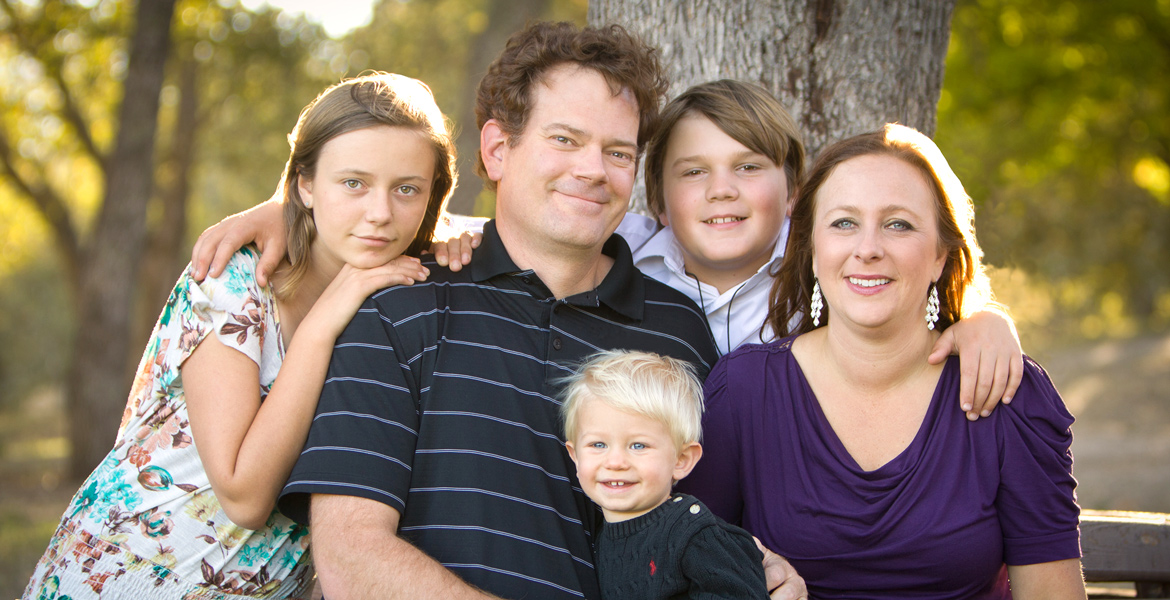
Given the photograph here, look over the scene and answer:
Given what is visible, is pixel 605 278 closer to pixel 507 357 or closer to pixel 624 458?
pixel 507 357

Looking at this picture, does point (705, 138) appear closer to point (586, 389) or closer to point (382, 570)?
point (586, 389)

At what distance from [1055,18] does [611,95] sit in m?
13.7

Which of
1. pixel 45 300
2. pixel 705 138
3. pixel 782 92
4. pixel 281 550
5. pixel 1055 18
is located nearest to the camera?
pixel 281 550

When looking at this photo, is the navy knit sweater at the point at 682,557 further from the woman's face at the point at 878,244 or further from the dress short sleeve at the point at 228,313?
the dress short sleeve at the point at 228,313

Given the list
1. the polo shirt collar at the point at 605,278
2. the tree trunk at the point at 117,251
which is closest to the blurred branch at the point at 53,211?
the tree trunk at the point at 117,251

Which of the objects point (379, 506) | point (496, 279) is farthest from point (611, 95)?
point (379, 506)

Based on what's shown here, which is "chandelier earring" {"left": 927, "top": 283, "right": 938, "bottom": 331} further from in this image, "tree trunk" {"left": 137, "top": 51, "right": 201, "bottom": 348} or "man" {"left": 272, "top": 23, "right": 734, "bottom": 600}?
"tree trunk" {"left": 137, "top": 51, "right": 201, "bottom": 348}

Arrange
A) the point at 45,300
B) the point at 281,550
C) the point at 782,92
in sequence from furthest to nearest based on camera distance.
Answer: the point at 45,300 → the point at 782,92 → the point at 281,550

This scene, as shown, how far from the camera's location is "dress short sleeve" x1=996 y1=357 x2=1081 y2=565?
2.55 m

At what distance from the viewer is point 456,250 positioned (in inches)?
117

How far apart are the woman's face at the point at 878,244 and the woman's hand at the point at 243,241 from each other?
174cm

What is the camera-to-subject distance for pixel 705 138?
3.39m

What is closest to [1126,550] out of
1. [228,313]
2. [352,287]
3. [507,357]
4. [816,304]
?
[816,304]

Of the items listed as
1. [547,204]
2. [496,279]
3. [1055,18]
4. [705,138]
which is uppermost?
[1055,18]
